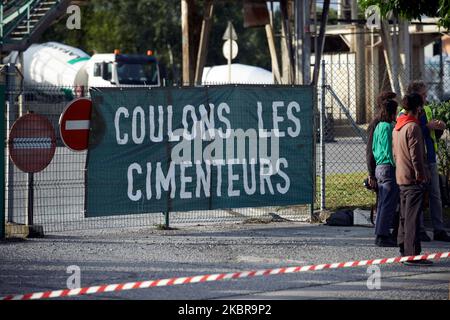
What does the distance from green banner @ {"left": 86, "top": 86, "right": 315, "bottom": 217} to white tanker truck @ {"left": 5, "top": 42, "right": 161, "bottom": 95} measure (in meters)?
20.1

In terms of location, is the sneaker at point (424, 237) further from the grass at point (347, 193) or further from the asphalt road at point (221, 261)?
the grass at point (347, 193)

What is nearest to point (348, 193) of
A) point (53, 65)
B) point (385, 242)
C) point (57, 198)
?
point (385, 242)

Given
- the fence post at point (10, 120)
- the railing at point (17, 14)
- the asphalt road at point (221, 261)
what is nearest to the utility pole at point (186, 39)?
the railing at point (17, 14)

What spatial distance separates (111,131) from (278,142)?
7.78 feet

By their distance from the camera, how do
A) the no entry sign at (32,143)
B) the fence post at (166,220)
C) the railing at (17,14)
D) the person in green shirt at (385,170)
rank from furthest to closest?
the railing at (17,14) → the fence post at (166,220) → the no entry sign at (32,143) → the person in green shirt at (385,170)

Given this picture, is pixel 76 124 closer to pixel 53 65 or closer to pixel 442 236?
pixel 442 236

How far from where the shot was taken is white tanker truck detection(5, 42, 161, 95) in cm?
3800

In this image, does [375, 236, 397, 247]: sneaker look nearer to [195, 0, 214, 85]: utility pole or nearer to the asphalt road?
the asphalt road

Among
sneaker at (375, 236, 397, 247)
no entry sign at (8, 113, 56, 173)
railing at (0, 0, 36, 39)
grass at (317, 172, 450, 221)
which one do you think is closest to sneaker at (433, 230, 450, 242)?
sneaker at (375, 236, 397, 247)

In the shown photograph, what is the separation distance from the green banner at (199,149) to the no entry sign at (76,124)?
98 mm

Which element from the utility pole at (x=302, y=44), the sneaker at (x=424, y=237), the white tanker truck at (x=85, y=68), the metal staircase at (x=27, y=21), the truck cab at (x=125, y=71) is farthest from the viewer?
the white tanker truck at (x=85, y=68)

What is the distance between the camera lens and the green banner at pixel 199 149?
484 inches

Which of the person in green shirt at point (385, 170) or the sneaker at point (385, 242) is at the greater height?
the person in green shirt at point (385, 170)

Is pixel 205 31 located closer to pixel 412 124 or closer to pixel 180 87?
pixel 180 87
